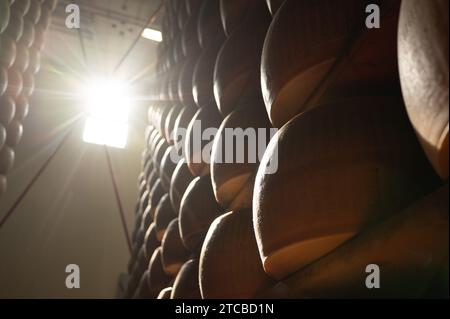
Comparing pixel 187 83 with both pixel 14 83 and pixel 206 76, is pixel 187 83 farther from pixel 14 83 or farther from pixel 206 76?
pixel 14 83

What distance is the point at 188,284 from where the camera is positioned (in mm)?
458

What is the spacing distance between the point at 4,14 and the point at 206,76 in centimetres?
58

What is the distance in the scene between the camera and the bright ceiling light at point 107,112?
78.7 inches

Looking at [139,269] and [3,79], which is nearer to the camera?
[3,79]

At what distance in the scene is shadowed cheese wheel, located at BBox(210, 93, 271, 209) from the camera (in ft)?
1.18

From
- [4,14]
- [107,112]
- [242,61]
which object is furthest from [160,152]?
[107,112]

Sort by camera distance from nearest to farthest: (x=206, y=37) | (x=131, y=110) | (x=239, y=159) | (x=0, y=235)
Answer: (x=239, y=159)
(x=206, y=37)
(x=0, y=235)
(x=131, y=110)

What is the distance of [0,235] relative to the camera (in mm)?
1729

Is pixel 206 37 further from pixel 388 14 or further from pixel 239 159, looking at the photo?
pixel 388 14

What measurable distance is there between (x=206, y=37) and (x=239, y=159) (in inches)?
11.3

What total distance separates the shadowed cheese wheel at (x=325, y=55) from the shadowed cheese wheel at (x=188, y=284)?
0.74 feet

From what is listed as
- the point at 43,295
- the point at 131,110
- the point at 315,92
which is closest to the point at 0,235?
the point at 43,295

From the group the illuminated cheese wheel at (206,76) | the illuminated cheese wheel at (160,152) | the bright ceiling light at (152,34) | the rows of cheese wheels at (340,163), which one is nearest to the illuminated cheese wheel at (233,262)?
the rows of cheese wheels at (340,163)
